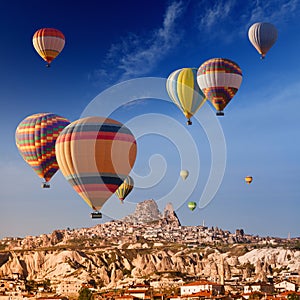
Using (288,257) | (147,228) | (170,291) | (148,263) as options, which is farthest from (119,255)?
(147,228)

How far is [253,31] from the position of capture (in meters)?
40.4

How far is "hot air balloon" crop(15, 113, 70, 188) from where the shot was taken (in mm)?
37719

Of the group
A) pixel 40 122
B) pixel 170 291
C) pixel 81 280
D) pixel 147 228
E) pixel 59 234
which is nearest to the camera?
pixel 40 122

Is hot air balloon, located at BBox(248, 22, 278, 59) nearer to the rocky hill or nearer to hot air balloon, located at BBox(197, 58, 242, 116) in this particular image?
hot air balloon, located at BBox(197, 58, 242, 116)

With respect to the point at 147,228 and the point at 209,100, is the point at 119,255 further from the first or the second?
the point at 209,100

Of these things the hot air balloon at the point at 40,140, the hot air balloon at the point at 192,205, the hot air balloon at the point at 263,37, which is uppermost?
the hot air balloon at the point at 192,205

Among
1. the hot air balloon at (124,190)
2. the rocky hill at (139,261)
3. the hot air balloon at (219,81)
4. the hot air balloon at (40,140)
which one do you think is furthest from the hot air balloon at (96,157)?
the rocky hill at (139,261)

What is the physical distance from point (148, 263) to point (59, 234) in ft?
159

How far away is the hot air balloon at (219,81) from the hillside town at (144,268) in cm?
3131

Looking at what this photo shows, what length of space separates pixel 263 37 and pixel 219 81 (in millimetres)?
3876

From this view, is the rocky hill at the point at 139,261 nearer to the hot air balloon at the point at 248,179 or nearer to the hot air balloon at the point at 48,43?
the hot air balloon at the point at 248,179

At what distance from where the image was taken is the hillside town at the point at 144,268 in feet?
272

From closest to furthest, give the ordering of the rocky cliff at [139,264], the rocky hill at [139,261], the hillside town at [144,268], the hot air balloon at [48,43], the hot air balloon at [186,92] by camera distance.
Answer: the hot air balloon at [48,43] → the hot air balloon at [186,92] → the hillside town at [144,268] → the rocky hill at [139,261] → the rocky cliff at [139,264]

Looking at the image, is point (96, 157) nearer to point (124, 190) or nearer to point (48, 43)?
point (48, 43)
